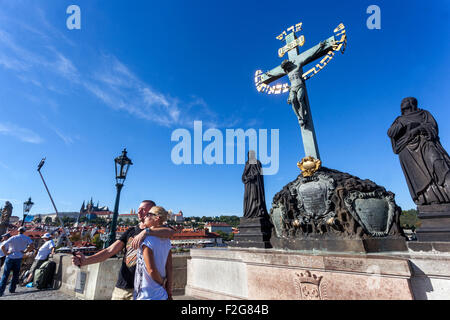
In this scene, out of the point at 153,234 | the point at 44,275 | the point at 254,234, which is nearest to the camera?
the point at 153,234

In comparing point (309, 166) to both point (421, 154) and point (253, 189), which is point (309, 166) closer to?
point (253, 189)

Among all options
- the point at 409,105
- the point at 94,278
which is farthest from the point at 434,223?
the point at 94,278

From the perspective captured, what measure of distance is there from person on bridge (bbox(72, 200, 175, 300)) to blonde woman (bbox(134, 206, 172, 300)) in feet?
0.23

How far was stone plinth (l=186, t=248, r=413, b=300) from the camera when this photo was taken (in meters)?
3.07

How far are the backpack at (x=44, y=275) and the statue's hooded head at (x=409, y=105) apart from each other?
10556mm

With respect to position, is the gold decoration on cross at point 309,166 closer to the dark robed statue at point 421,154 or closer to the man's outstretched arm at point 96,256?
the dark robed statue at point 421,154

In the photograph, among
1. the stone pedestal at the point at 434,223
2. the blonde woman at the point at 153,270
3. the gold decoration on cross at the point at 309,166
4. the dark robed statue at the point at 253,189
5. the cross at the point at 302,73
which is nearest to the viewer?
the blonde woman at the point at 153,270

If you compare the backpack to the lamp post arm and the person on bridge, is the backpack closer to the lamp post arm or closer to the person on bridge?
the lamp post arm

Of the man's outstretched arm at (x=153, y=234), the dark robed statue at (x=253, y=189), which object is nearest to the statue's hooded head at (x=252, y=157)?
the dark robed statue at (x=253, y=189)

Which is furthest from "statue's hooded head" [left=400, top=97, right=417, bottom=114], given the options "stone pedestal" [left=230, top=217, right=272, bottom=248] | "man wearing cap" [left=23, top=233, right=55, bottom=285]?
"man wearing cap" [left=23, top=233, right=55, bottom=285]

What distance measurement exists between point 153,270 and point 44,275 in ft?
22.6

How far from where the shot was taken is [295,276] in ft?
13.1

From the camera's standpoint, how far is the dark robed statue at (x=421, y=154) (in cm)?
359
